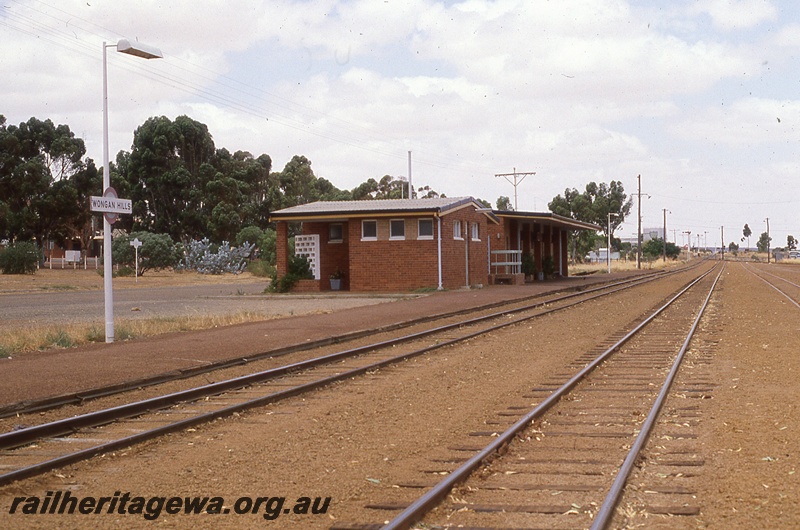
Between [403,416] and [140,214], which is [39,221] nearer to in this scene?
[140,214]

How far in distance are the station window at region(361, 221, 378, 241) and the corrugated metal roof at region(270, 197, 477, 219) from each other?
0.65m

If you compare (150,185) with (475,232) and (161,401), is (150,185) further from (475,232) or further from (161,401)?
(161,401)

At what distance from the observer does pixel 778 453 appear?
7.57 meters

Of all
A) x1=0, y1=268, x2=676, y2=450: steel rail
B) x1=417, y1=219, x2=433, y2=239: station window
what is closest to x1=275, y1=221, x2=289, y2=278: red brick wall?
x1=417, y1=219, x2=433, y2=239: station window

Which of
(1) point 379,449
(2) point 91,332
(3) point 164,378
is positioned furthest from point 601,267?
(1) point 379,449

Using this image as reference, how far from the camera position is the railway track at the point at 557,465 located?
5773 mm

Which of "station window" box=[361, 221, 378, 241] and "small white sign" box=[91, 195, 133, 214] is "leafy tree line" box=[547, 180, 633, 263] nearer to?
"station window" box=[361, 221, 378, 241]

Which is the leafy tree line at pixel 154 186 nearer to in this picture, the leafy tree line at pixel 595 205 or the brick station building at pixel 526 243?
the brick station building at pixel 526 243

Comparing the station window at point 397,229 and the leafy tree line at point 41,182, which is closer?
the station window at point 397,229

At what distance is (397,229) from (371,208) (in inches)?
55.7

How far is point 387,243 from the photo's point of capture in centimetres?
3694

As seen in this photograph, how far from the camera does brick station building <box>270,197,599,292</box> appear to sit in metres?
36.5

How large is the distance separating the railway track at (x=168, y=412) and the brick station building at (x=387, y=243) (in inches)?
785

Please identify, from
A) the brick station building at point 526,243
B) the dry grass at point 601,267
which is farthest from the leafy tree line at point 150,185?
the brick station building at point 526,243
